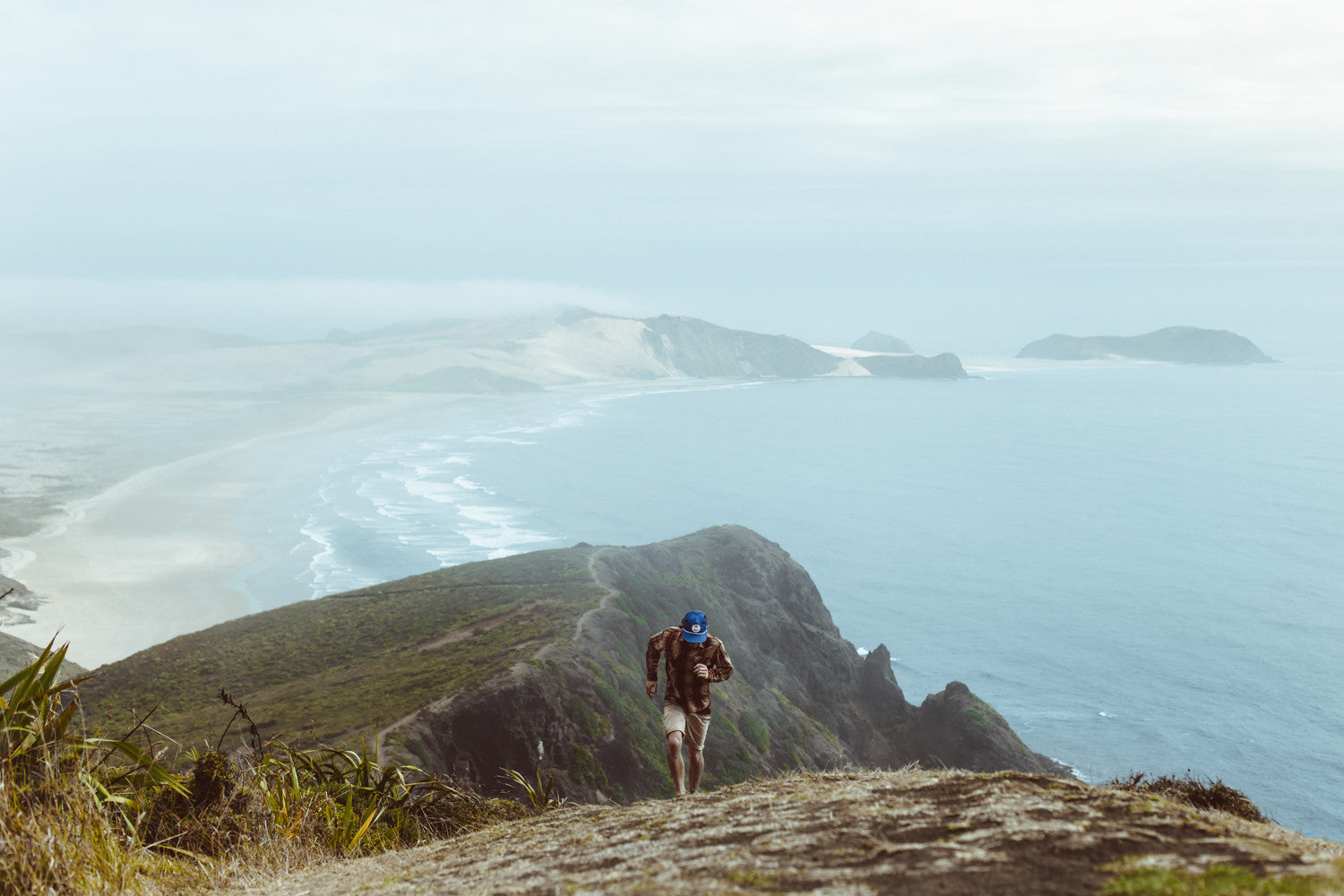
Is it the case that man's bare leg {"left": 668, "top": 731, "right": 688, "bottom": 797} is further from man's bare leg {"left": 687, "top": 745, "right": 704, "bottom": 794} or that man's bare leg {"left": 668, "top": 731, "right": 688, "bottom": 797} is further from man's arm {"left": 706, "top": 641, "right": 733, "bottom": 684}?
man's arm {"left": 706, "top": 641, "right": 733, "bottom": 684}

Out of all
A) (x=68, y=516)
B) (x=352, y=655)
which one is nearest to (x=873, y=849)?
(x=352, y=655)

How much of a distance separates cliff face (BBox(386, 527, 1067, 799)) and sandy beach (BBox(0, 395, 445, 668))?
51068 mm

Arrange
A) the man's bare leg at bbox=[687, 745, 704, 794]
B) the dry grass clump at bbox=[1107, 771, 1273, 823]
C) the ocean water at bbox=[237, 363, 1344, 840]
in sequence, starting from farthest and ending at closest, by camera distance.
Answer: the ocean water at bbox=[237, 363, 1344, 840] < the man's bare leg at bbox=[687, 745, 704, 794] < the dry grass clump at bbox=[1107, 771, 1273, 823]

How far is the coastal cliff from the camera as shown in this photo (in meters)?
39.5

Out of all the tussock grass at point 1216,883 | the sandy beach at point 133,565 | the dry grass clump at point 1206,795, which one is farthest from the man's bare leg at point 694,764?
the sandy beach at point 133,565

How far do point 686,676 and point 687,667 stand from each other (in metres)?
0.13

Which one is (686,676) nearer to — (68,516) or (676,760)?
(676,760)

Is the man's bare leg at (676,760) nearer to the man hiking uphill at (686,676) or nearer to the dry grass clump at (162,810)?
the man hiking uphill at (686,676)

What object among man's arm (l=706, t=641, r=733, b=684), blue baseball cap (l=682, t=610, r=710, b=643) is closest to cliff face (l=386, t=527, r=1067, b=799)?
man's arm (l=706, t=641, r=733, b=684)

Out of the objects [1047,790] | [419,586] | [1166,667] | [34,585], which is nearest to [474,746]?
[419,586]

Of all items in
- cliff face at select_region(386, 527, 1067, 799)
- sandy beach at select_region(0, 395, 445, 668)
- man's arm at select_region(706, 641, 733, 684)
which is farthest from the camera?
sandy beach at select_region(0, 395, 445, 668)

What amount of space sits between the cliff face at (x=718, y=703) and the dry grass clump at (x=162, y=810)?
85.5 feet

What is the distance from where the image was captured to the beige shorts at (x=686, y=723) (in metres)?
11.5

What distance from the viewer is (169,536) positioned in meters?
131
